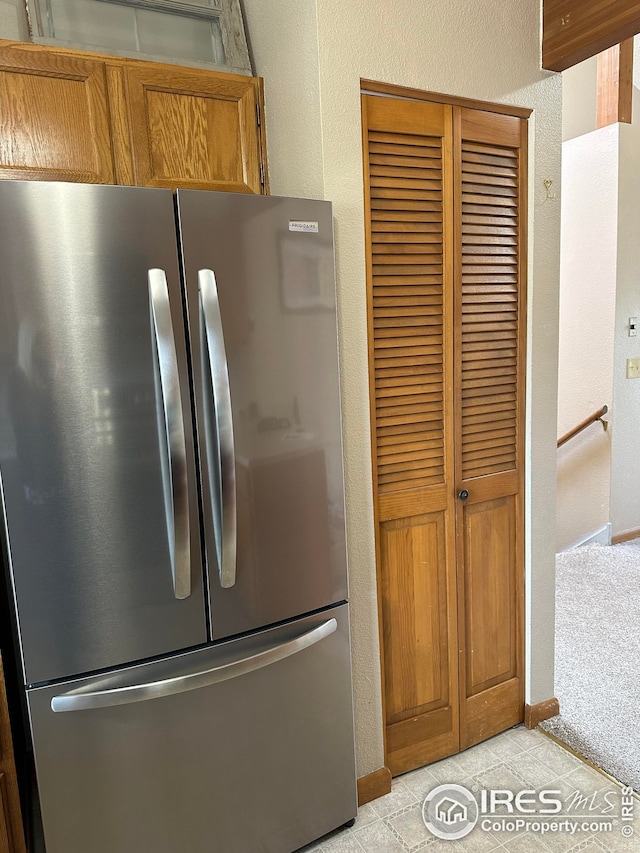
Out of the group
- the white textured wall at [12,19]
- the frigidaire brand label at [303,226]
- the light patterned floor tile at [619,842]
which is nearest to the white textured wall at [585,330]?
the light patterned floor tile at [619,842]

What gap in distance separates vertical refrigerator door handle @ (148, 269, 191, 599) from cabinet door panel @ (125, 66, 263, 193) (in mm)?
548

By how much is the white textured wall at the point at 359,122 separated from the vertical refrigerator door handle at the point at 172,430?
1.76 ft

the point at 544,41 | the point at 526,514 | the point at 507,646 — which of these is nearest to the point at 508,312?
the point at 526,514

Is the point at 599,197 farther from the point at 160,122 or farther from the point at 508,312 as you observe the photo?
the point at 160,122

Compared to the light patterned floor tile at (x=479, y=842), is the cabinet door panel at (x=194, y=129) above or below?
above

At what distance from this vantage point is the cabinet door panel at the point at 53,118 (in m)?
1.54

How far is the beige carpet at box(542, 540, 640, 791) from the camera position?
2115 millimetres

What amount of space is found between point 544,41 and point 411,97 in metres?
0.55

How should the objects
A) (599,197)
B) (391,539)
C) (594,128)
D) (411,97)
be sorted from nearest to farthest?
(411,97) < (391,539) < (599,197) < (594,128)

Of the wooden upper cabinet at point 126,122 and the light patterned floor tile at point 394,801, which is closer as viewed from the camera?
the wooden upper cabinet at point 126,122

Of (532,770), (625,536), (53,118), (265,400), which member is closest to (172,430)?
(265,400)

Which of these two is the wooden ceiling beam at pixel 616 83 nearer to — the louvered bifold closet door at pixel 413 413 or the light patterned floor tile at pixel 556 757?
the louvered bifold closet door at pixel 413 413

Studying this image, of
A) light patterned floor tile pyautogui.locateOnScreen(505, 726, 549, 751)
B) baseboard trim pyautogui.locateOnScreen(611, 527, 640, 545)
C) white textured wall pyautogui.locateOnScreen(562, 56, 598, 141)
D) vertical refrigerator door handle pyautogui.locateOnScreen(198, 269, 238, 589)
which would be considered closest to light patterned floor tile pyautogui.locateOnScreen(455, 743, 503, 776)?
light patterned floor tile pyautogui.locateOnScreen(505, 726, 549, 751)

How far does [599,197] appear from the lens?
3729mm
